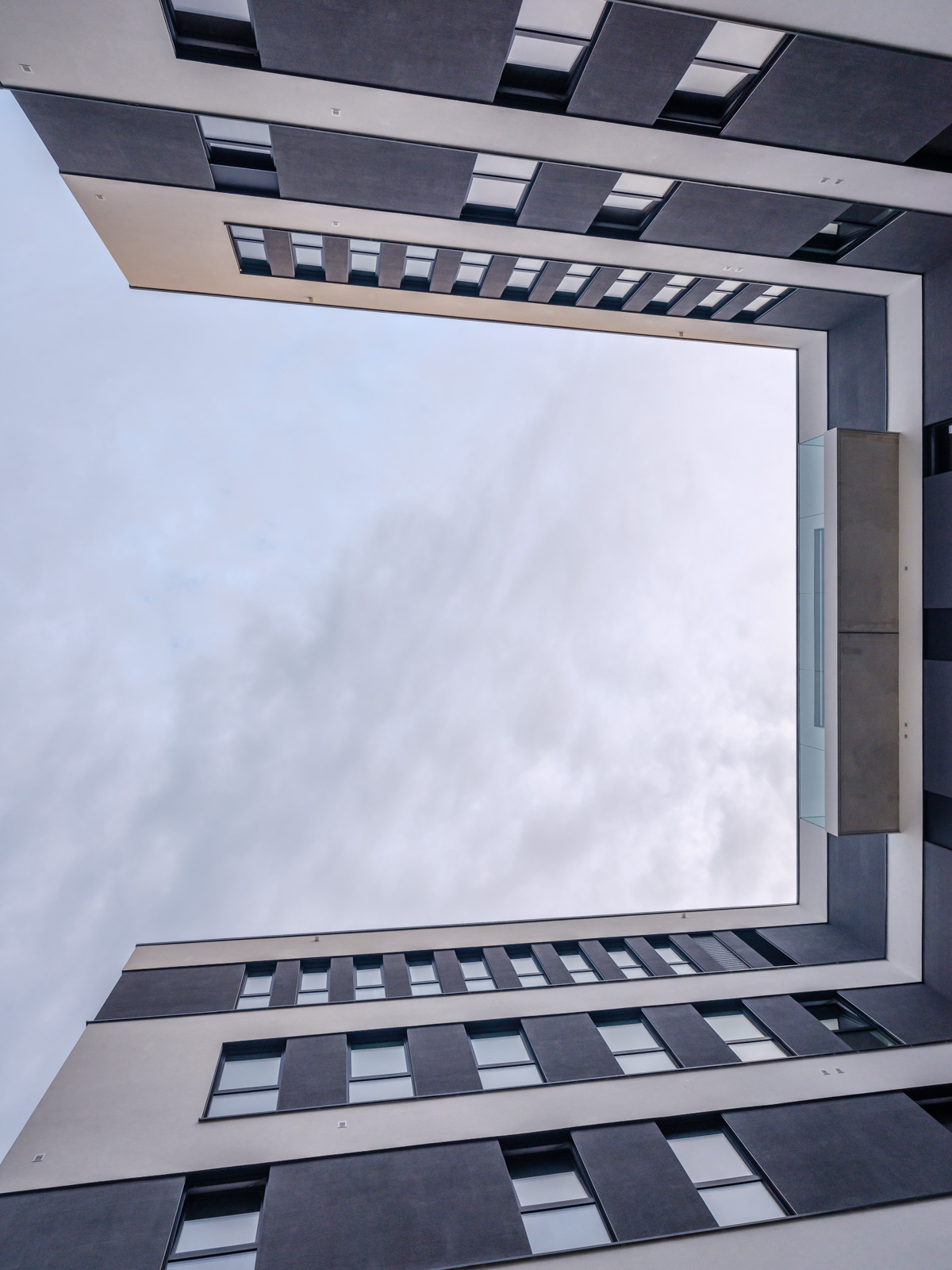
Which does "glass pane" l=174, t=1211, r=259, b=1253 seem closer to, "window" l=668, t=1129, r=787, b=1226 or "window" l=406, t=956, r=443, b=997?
"window" l=406, t=956, r=443, b=997

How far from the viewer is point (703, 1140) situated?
→ 12.5 metres

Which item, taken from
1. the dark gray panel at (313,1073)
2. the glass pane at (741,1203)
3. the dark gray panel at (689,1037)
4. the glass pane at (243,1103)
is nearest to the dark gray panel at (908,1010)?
the dark gray panel at (689,1037)

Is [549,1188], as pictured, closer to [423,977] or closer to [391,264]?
[423,977]

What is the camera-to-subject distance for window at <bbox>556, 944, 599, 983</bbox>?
1841 cm

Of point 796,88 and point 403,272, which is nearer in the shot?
point 796,88

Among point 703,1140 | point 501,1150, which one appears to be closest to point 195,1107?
point 501,1150

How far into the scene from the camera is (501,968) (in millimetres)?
18406

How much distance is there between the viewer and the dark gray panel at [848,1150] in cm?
1134

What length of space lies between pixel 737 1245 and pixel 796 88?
18744 mm

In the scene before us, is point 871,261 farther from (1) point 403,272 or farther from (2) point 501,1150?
(2) point 501,1150

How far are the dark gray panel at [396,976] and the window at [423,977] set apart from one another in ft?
0.49

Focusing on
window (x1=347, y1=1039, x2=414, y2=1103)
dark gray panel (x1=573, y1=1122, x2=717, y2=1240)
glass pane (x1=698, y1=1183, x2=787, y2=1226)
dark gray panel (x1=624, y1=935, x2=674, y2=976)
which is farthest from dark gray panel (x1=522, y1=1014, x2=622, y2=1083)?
dark gray panel (x1=624, y1=935, x2=674, y2=976)

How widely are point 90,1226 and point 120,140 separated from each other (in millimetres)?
18534

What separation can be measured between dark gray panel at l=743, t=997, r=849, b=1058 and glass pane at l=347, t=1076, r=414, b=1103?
340 inches
